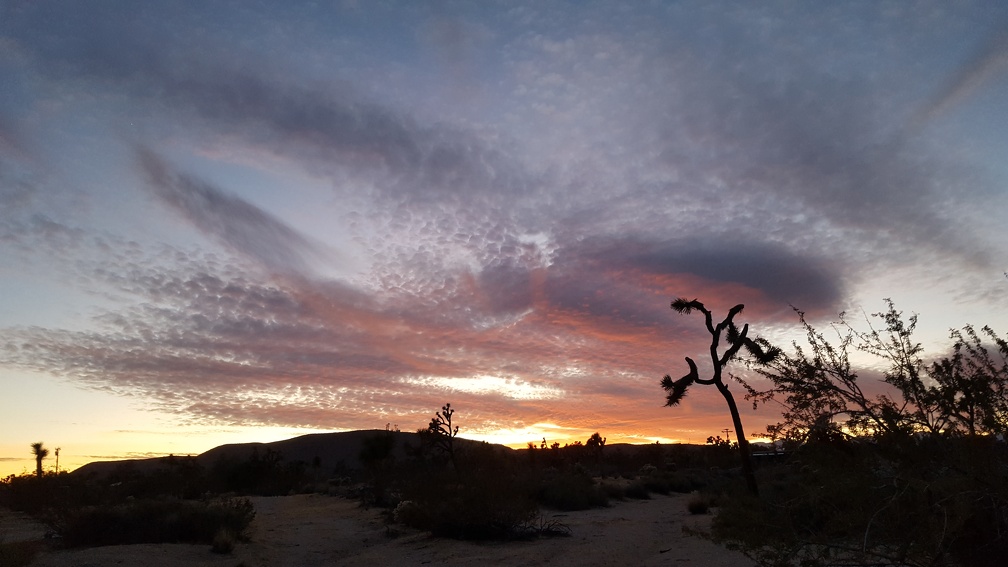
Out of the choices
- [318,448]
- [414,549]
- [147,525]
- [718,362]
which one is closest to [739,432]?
[718,362]

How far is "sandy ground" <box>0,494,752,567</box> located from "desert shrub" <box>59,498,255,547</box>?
0.87m

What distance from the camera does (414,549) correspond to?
1681 cm

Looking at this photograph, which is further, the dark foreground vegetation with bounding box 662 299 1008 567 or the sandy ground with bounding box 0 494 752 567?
the sandy ground with bounding box 0 494 752 567

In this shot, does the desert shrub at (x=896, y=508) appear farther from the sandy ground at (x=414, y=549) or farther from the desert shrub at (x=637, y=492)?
the desert shrub at (x=637, y=492)

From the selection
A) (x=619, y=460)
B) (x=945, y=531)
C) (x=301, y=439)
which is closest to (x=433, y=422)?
(x=619, y=460)

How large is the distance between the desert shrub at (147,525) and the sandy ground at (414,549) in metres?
0.87

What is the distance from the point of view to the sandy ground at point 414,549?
13570mm

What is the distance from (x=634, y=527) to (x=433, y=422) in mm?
22707

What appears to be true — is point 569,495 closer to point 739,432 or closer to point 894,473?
point 739,432

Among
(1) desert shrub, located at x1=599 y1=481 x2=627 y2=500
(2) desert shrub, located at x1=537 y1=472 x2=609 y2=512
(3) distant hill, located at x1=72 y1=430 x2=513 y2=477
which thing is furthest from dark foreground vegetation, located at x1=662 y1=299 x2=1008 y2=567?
(3) distant hill, located at x1=72 y1=430 x2=513 y2=477

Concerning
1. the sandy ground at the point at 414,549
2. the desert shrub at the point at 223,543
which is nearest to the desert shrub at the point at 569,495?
the sandy ground at the point at 414,549

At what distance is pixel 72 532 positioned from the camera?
53.5 ft

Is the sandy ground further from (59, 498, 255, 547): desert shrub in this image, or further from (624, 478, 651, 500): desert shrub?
(624, 478, 651, 500): desert shrub

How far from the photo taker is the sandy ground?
13570mm
